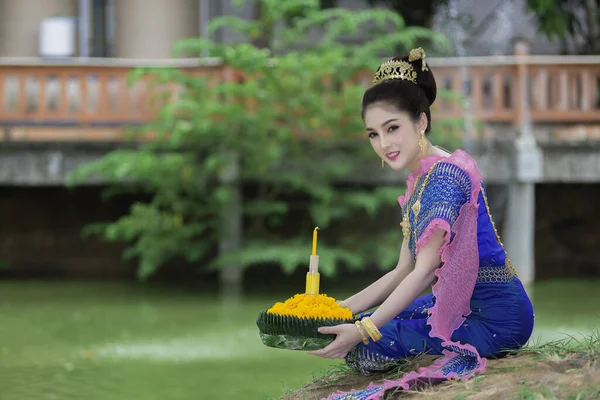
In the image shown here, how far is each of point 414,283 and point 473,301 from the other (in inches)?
10.2

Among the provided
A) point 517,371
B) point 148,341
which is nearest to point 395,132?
point 517,371

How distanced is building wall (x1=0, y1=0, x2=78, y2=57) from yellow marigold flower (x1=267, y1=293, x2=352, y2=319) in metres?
8.69

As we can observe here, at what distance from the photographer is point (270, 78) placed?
29.3ft

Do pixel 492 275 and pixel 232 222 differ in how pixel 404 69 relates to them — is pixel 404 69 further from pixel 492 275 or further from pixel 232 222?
pixel 232 222

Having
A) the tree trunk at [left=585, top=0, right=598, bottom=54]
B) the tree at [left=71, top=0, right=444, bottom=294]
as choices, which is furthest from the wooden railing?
the tree trunk at [left=585, top=0, right=598, bottom=54]

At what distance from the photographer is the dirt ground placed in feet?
9.55

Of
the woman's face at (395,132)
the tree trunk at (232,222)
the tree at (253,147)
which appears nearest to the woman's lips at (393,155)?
the woman's face at (395,132)

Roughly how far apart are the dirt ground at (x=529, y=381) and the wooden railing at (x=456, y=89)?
20.3 feet

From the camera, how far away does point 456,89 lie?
9.25m

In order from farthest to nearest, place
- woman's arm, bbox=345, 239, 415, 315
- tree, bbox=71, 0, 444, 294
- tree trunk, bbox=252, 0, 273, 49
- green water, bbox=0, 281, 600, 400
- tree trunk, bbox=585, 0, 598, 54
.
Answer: tree trunk, bbox=585, 0, 598, 54
tree trunk, bbox=252, 0, 273, 49
tree, bbox=71, 0, 444, 294
green water, bbox=0, 281, 600, 400
woman's arm, bbox=345, 239, 415, 315

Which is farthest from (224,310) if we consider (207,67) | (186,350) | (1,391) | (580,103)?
(580,103)

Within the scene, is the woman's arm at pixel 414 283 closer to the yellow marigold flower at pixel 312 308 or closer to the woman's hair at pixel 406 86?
the yellow marigold flower at pixel 312 308

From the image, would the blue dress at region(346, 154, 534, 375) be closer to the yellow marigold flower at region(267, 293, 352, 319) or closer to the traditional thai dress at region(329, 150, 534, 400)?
the traditional thai dress at region(329, 150, 534, 400)

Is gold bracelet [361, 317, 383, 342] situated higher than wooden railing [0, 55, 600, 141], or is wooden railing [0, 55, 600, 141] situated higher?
wooden railing [0, 55, 600, 141]
